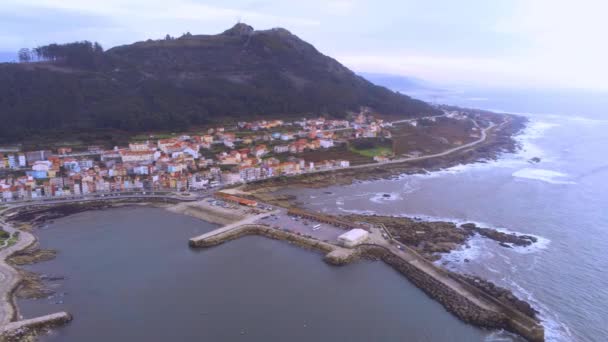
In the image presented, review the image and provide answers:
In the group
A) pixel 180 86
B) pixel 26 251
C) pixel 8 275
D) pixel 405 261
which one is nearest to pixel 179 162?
pixel 26 251

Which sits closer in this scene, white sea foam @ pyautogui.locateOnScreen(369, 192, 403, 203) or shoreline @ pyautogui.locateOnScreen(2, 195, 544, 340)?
shoreline @ pyautogui.locateOnScreen(2, 195, 544, 340)

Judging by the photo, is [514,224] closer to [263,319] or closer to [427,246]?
[427,246]

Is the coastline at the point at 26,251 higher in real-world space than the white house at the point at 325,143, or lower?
lower

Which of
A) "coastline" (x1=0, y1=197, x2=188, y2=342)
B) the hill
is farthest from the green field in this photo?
"coastline" (x1=0, y1=197, x2=188, y2=342)

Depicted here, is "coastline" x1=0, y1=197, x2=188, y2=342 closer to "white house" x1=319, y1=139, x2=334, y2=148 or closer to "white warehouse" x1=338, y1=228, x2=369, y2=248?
"white warehouse" x1=338, y1=228, x2=369, y2=248

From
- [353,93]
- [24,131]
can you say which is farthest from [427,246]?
[353,93]

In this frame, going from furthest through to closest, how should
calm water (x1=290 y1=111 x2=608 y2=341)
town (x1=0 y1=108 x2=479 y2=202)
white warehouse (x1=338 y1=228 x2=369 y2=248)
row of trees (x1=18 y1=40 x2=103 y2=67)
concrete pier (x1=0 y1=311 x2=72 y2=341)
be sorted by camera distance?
1. row of trees (x1=18 y1=40 x2=103 y2=67)
2. town (x1=0 y1=108 x2=479 y2=202)
3. white warehouse (x1=338 y1=228 x2=369 y2=248)
4. calm water (x1=290 y1=111 x2=608 y2=341)
5. concrete pier (x1=0 y1=311 x2=72 y2=341)

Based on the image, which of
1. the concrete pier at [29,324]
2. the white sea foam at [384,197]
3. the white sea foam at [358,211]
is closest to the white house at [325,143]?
the white sea foam at [384,197]

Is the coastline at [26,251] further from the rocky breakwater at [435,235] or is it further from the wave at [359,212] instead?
the rocky breakwater at [435,235]
